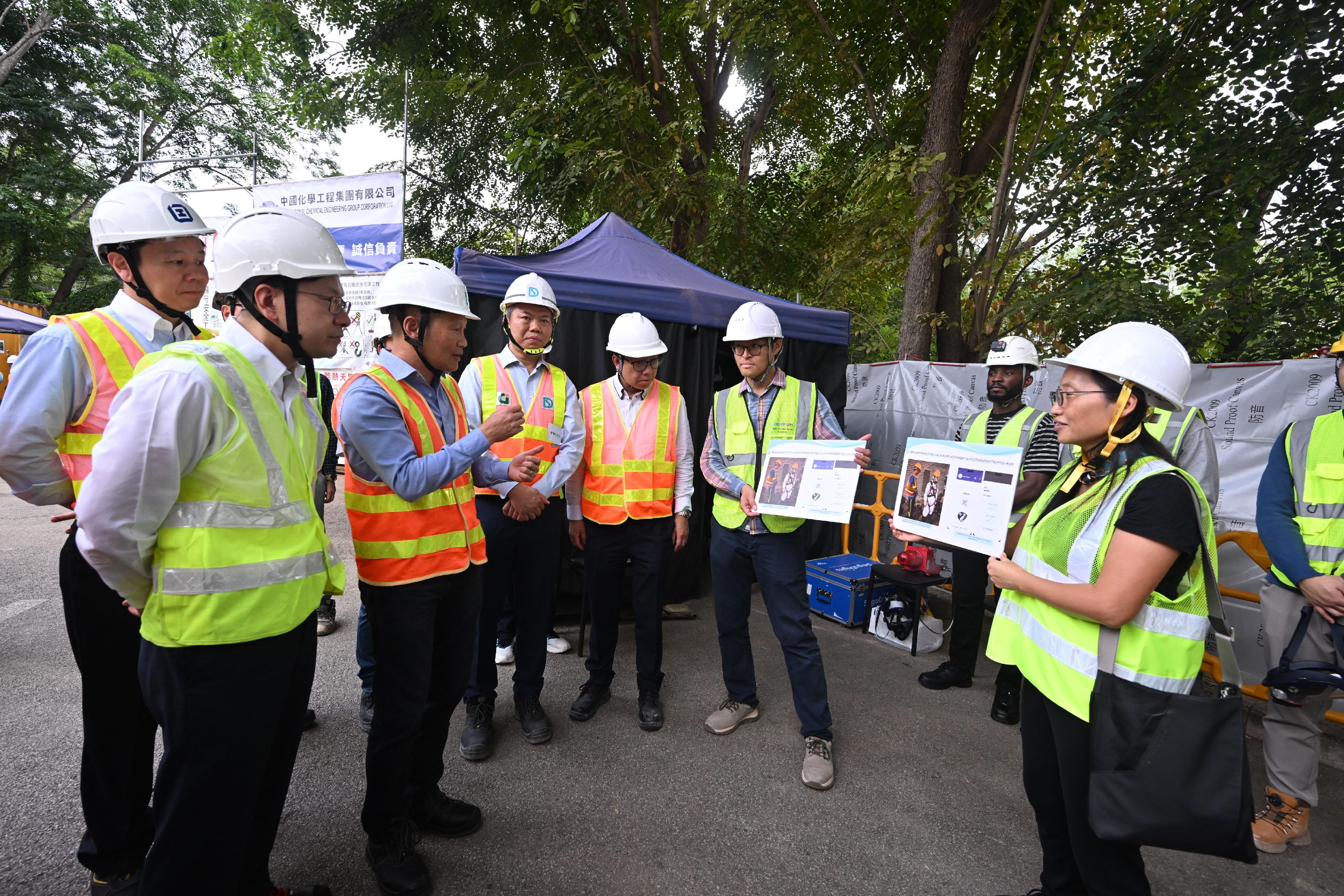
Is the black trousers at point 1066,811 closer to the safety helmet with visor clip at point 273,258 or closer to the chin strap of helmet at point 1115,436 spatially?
the chin strap of helmet at point 1115,436

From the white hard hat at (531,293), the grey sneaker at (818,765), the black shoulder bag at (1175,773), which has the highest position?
the white hard hat at (531,293)

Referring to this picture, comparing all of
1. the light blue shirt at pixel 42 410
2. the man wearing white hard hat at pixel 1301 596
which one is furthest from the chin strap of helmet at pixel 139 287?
the man wearing white hard hat at pixel 1301 596

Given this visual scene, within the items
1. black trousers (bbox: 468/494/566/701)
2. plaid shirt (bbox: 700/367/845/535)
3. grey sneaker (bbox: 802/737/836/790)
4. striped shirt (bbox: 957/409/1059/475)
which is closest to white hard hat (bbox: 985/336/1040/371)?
striped shirt (bbox: 957/409/1059/475)

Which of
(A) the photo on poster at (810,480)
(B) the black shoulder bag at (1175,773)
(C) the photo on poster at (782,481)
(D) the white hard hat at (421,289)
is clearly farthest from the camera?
(C) the photo on poster at (782,481)

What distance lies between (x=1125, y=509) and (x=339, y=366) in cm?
721

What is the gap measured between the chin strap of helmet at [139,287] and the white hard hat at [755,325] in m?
2.29

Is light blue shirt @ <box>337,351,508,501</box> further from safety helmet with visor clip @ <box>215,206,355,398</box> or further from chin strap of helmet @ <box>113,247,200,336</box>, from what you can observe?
chin strap of helmet @ <box>113,247,200,336</box>

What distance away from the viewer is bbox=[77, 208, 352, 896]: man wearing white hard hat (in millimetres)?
1358

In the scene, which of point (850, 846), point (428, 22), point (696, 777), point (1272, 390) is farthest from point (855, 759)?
point (428, 22)

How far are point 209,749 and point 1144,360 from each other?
8.52 ft

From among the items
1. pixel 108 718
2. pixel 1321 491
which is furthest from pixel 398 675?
pixel 1321 491

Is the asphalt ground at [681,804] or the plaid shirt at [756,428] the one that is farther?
the plaid shirt at [756,428]

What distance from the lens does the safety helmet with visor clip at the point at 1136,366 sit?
1.66m

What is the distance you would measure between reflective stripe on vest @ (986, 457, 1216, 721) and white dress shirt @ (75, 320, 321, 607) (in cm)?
226
